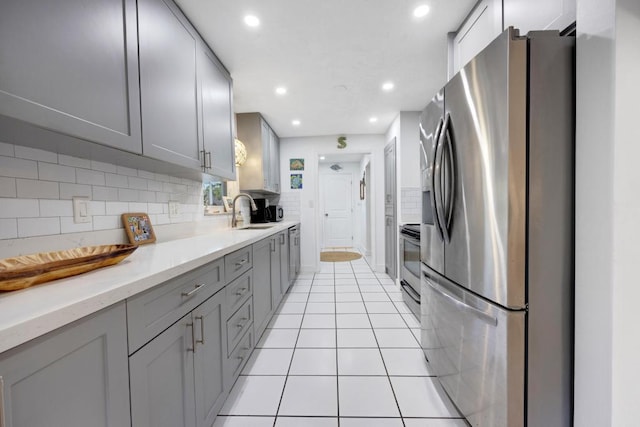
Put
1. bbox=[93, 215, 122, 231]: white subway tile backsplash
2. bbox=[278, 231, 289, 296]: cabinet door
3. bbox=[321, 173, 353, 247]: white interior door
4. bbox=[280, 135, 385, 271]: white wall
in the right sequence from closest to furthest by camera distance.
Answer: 1. bbox=[93, 215, 122, 231]: white subway tile backsplash
2. bbox=[278, 231, 289, 296]: cabinet door
3. bbox=[280, 135, 385, 271]: white wall
4. bbox=[321, 173, 353, 247]: white interior door

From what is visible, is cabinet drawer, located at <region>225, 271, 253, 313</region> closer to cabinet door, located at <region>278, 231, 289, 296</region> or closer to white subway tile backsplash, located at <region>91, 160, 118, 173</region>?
white subway tile backsplash, located at <region>91, 160, 118, 173</region>

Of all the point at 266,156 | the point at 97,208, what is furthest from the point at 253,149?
the point at 97,208

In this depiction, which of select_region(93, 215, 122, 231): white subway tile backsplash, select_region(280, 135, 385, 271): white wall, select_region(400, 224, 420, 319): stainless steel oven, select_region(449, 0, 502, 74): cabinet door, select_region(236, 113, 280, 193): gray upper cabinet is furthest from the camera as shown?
select_region(280, 135, 385, 271): white wall

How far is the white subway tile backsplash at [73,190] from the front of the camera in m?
1.09

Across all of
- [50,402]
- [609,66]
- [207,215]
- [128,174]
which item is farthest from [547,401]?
[207,215]

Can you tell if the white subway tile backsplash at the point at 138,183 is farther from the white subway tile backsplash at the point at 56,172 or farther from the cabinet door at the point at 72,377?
the cabinet door at the point at 72,377

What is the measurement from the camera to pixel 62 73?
33.1 inches

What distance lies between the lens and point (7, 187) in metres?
0.90

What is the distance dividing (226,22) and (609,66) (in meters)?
1.94

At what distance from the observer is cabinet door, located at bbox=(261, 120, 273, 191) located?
3.34m

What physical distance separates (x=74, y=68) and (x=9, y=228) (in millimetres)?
624

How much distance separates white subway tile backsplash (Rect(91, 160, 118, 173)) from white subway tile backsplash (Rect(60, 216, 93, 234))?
287 millimetres

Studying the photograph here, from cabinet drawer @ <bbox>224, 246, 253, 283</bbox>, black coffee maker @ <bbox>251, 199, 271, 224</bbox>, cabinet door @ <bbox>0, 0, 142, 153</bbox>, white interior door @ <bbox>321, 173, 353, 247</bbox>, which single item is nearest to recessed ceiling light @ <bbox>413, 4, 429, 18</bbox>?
cabinet door @ <bbox>0, 0, 142, 153</bbox>

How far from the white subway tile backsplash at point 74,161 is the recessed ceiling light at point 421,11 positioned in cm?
206
